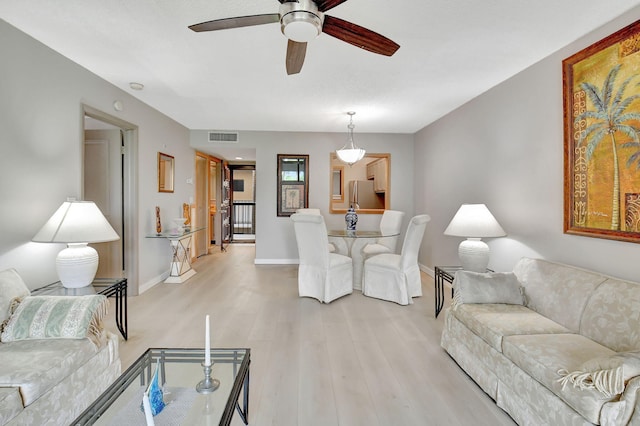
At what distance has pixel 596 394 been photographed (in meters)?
1.28

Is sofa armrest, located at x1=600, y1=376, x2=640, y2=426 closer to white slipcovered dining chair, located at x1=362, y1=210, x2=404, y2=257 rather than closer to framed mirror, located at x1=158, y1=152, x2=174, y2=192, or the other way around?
white slipcovered dining chair, located at x1=362, y1=210, x2=404, y2=257

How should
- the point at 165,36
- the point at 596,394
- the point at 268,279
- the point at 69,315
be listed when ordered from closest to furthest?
the point at 596,394 < the point at 69,315 < the point at 165,36 < the point at 268,279

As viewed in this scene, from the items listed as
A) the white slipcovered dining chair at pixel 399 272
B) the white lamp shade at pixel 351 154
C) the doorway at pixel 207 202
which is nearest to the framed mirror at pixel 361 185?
the white lamp shade at pixel 351 154

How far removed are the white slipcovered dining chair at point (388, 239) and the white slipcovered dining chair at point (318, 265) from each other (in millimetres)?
673

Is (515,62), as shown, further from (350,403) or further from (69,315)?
(69,315)

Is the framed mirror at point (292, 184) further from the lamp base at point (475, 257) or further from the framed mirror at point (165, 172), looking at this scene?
the lamp base at point (475, 257)

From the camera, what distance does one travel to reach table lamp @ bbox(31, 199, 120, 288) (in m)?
2.31

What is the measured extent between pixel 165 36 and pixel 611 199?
11.2ft

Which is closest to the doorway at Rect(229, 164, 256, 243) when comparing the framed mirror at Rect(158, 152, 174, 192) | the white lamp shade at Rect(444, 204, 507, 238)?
the framed mirror at Rect(158, 152, 174, 192)

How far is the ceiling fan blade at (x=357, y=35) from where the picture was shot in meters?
1.71

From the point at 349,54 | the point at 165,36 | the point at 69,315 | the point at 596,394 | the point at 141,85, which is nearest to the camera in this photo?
the point at 596,394

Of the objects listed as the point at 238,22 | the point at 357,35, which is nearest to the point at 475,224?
the point at 357,35

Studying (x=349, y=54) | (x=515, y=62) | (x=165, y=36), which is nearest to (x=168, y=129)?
(x=165, y=36)

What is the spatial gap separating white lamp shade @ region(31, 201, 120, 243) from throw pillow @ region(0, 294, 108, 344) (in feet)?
1.84
